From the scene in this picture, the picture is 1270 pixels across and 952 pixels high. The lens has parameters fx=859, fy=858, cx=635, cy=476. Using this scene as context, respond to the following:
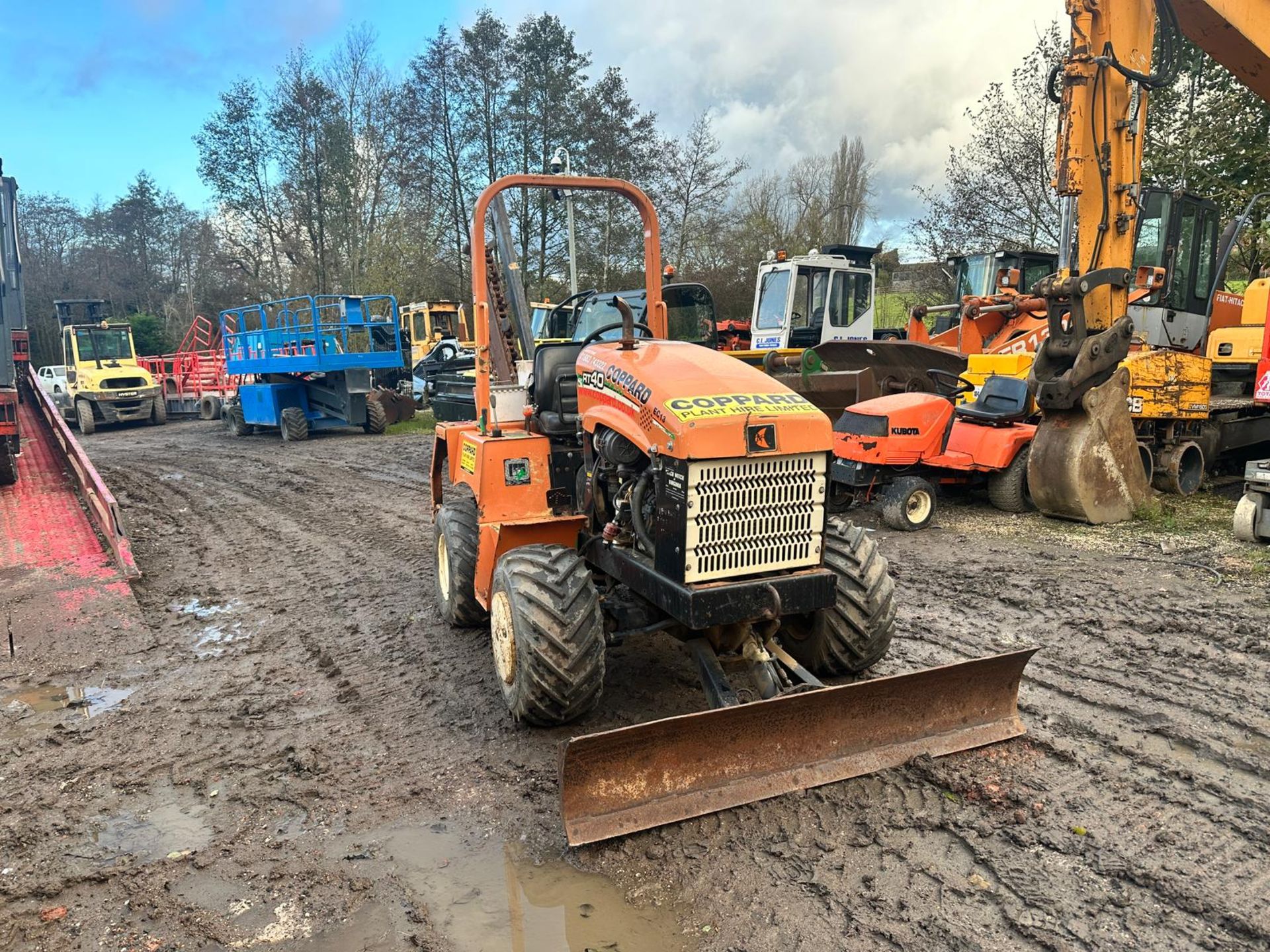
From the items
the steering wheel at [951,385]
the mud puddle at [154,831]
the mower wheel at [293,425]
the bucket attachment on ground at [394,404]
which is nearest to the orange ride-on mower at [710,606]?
the mud puddle at [154,831]

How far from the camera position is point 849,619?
375 cm

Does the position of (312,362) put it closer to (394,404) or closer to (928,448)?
(394,404)

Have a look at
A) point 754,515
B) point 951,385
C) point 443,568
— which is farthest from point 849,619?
point 951,385

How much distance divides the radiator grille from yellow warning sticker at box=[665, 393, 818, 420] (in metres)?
0.18

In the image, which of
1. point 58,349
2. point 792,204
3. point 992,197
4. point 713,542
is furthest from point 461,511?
point 58,349

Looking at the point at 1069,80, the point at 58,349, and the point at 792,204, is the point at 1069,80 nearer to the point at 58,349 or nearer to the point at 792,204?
the point at 792,204

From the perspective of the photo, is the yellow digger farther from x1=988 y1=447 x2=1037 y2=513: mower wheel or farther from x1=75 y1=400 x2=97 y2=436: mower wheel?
x1=988 y1=447 x2=1037 y2=513: mower wheel

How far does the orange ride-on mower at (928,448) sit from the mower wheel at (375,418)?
1023cm

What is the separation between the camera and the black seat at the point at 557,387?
4539 mm

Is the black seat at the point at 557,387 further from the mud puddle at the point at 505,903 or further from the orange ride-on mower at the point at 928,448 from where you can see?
the orange ride-on mower at the point at 928,448

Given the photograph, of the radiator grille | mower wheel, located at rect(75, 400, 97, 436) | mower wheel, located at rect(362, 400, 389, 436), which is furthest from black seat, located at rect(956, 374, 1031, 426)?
mower wheel, located at rect(75, 400, 97, 436)

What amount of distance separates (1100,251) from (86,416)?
19.7 meters

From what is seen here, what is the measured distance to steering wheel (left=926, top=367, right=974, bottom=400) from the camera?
9055mm

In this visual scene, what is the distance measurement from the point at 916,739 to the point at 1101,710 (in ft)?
3.57
